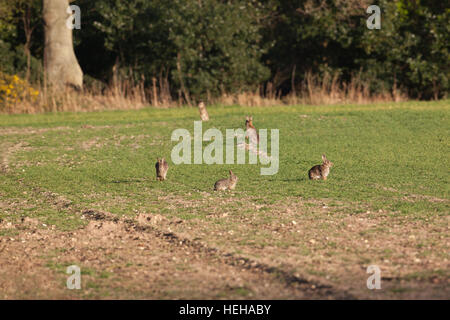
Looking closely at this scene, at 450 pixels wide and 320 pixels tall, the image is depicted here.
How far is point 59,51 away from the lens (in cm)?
3095

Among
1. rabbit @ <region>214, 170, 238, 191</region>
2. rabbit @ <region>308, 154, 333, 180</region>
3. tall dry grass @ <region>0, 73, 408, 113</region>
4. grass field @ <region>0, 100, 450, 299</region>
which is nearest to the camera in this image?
grass field @ <region>0, 100, 450, 299</region>

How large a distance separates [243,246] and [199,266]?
0.86m

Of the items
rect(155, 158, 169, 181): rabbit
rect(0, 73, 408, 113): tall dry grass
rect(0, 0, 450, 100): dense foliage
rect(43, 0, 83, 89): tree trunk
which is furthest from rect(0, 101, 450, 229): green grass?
rect(0, 0, 450, 100): dense foliage

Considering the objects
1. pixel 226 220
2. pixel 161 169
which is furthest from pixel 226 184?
pixel 226 220

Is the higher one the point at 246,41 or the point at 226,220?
the point at 246,41

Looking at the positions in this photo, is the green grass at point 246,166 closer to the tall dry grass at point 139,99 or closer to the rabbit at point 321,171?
the rabbit at point 321,171

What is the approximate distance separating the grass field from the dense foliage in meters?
12.1

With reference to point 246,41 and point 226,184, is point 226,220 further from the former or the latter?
point 246,41

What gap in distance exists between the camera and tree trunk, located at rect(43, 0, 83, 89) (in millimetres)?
30531

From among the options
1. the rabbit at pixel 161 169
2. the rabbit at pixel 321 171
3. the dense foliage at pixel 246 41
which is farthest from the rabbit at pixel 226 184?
the dense foliage at pixel 246 41

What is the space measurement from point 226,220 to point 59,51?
22669 millimetres

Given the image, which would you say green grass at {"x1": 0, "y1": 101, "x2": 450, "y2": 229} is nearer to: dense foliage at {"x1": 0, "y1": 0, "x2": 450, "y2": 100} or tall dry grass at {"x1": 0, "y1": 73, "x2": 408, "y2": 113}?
tall dry grass at {"x1": 0, "y1": 73, "x2": 408, "y2": 113}
